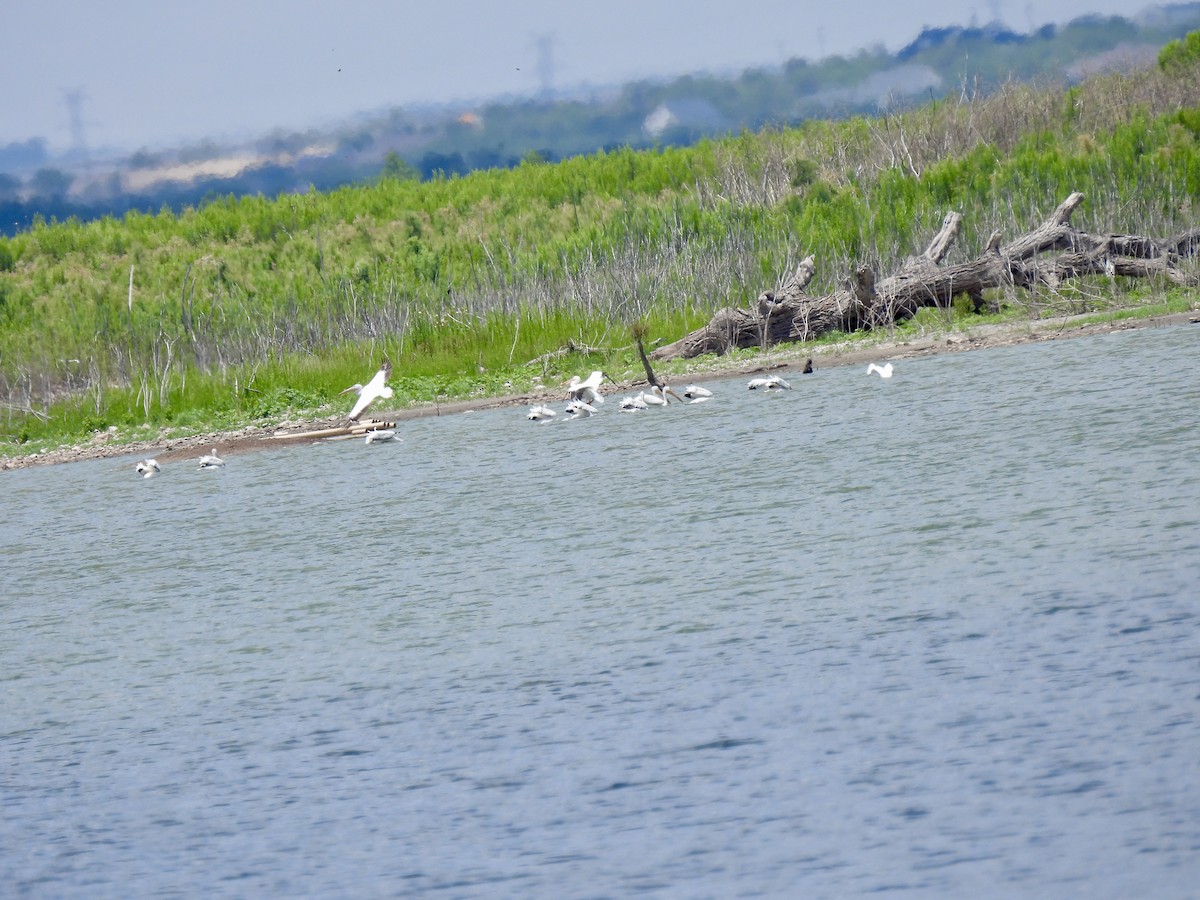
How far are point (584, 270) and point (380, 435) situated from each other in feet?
26.8

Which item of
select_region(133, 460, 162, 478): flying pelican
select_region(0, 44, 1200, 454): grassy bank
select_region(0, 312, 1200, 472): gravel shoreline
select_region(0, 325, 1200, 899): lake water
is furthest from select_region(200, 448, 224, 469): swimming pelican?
select_region(0, 325, 1200, 899): lake water

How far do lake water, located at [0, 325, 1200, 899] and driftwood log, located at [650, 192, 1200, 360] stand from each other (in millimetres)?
8186

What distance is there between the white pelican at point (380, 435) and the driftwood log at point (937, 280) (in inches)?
203

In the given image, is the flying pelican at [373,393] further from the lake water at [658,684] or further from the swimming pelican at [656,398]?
the lake water at [658,684]

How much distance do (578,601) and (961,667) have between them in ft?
9.56

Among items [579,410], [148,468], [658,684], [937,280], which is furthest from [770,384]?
[658,684]

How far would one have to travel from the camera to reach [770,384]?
19.7 m

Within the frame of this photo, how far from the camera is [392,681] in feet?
26.6

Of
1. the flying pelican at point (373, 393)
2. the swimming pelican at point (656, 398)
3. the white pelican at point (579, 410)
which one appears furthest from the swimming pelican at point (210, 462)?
the swimming pelican at point (656, 398)

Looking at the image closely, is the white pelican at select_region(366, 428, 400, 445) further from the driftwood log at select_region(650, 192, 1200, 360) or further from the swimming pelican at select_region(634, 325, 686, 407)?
the driftwood log at select_region(650, 192, 1200, 360)

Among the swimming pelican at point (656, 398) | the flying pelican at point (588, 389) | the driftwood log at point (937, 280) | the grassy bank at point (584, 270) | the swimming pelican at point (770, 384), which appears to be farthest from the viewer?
the grassy bank at point (584, 270)

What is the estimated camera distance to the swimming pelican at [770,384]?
63.7ft

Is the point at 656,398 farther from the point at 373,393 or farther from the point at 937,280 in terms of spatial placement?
the point at 937,280

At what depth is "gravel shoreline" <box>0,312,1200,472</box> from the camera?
20.9 m
